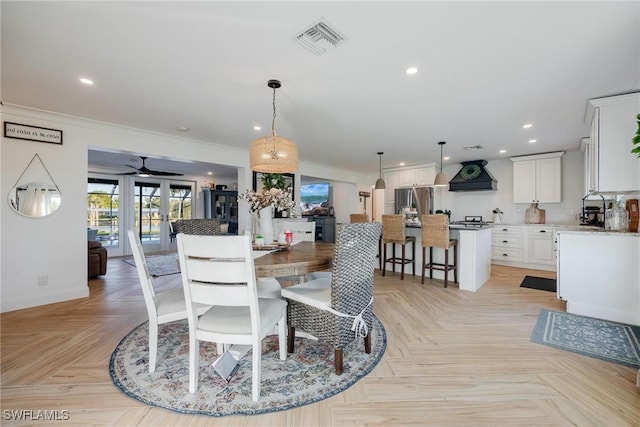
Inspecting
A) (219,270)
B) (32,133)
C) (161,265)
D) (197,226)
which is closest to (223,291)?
(219,270)

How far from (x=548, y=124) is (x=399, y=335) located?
3515 millimetres

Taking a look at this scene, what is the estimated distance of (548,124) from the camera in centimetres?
364

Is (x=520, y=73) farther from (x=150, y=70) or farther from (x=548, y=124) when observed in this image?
(x=150, y=70)

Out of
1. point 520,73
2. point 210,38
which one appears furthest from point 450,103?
point 210,38

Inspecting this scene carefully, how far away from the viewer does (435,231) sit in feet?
13.1

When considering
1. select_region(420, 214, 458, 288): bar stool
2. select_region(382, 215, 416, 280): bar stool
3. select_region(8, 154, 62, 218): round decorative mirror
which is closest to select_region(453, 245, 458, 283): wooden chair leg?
select_region(420, 214, 458, 288): bar stool

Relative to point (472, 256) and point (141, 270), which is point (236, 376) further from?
point (472, 256)

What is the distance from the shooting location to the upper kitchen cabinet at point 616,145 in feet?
8.71

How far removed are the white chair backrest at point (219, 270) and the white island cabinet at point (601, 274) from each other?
3477mm

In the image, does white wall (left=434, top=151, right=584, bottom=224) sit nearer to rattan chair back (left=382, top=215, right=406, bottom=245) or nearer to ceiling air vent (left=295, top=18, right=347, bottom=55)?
rattan chair back (left=382, top=215, right=406, bottom=245)

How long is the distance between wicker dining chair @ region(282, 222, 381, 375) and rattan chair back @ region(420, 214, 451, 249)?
229 centimetres

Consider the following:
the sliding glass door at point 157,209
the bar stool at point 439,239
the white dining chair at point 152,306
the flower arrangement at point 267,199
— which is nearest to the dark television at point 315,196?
the sliding glass door at point 157,209

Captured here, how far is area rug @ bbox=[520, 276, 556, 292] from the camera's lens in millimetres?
3947

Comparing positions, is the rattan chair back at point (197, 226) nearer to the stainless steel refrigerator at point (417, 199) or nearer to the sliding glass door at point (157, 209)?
the stainless steel refrigerator at point (417, 199)
